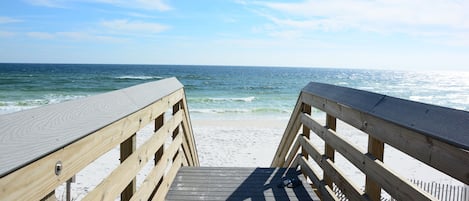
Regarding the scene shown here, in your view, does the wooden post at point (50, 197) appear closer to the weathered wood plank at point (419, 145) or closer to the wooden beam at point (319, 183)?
the weathered wood plank at point (419, 145)

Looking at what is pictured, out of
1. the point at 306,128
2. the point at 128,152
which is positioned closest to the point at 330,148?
the point at 306,128

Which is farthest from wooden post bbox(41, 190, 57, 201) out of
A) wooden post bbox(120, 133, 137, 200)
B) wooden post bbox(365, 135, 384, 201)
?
wooden post bbox(365, 135, 384, 201)

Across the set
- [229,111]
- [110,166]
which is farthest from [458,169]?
[229,111]

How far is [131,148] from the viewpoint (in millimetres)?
1966

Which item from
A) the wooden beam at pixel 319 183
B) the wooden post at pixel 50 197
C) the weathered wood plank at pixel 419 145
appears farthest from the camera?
the wooden beam at pixel 319 183

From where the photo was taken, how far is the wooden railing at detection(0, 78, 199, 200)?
858mm

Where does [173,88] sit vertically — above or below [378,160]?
above

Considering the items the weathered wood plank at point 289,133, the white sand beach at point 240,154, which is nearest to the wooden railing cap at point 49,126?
the weathered wood plank at point 289,133

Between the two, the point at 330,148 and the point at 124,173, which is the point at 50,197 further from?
the point at 330,148

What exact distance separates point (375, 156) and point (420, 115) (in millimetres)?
535

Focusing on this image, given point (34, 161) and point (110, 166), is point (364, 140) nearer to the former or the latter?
point (110, 166)

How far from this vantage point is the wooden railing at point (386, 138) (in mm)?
1267

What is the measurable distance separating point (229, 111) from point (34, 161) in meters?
22.1

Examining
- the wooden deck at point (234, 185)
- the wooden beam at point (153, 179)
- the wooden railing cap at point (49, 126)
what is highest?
the wooden railing cap at point (49, 126)
